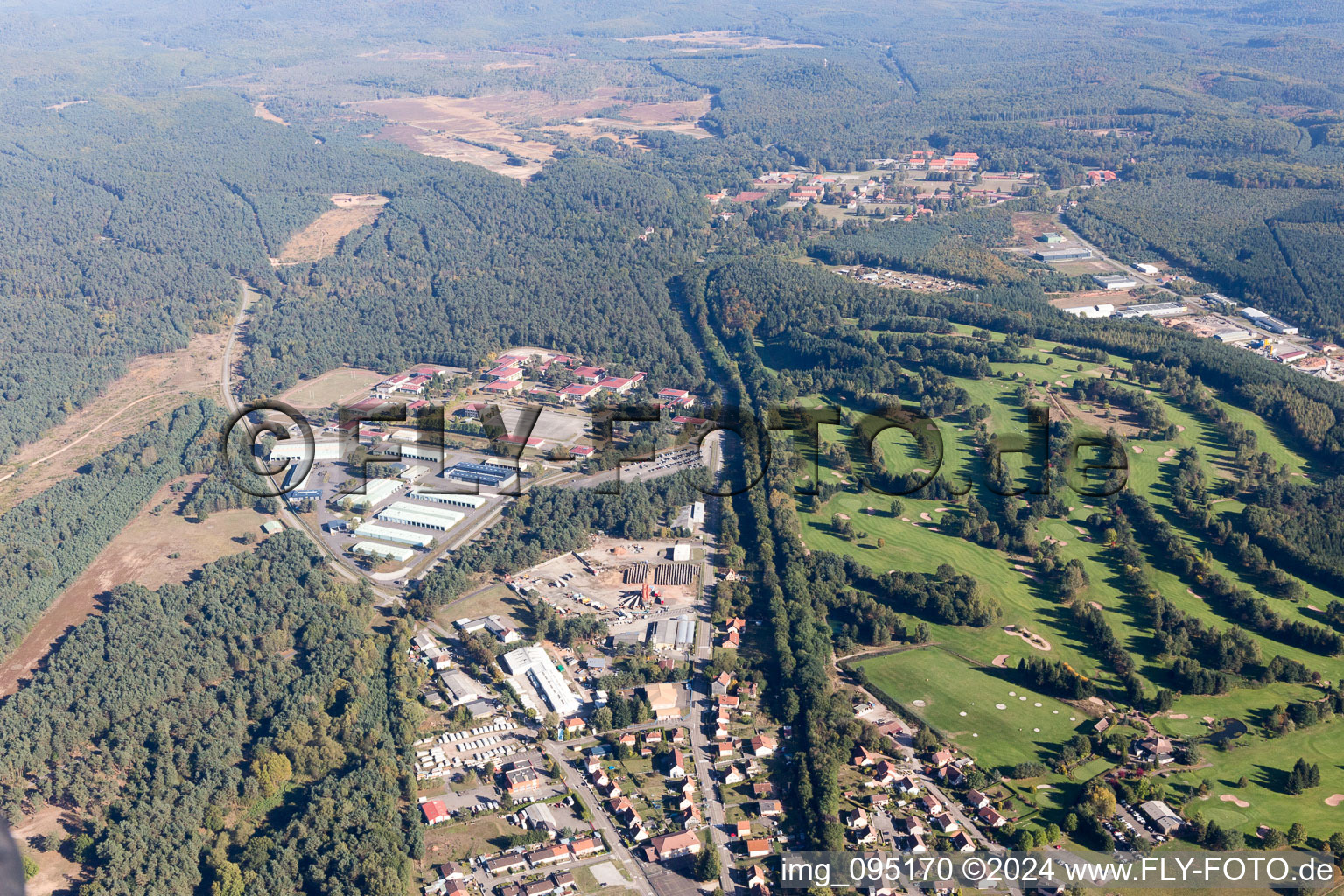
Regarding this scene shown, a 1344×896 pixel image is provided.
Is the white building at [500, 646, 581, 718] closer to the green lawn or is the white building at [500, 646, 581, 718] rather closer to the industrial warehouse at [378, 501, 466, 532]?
the industrial warehouse at [378, 501, 466, 532]

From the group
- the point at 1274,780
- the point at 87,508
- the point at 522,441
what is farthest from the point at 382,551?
the point at 1274,780

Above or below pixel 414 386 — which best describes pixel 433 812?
below

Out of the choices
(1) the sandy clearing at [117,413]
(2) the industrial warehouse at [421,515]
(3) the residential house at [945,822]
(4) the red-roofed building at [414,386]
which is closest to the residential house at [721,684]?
(3) the residential house at [945,822]

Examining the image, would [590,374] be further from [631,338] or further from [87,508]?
[87,508]

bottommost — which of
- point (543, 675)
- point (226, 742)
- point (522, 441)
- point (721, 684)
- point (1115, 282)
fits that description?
point (226, 742)

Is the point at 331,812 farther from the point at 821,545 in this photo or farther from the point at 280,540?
the point at 821,545

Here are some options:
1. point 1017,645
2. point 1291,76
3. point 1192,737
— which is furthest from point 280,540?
point 1291,76
